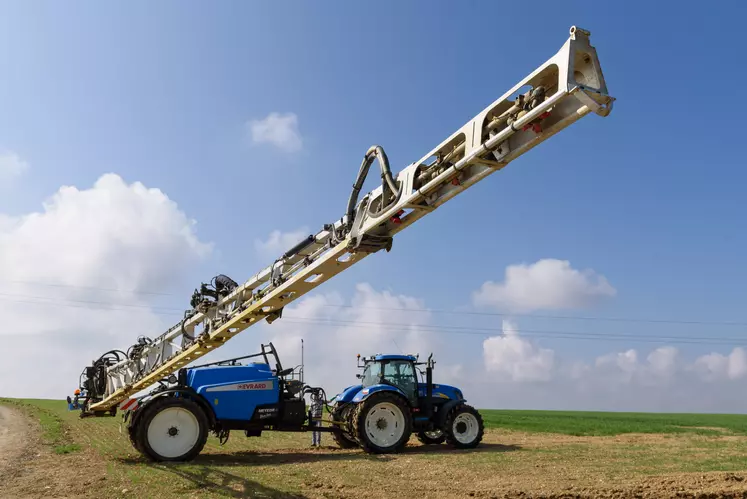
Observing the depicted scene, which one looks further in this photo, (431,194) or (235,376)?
(235,376)

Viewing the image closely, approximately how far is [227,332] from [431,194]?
7.74m

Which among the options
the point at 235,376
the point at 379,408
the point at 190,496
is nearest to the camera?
the point at 190,496

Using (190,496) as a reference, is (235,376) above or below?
above

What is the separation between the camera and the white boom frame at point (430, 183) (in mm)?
7211

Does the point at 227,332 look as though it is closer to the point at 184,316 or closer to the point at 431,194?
the point at 184,316

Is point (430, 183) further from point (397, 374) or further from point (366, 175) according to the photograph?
point (397, 374)

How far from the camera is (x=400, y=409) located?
51.6 ft

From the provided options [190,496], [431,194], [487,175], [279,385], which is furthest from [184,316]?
[487,175]

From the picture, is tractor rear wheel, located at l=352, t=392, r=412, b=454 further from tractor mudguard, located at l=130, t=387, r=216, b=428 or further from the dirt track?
the dirt track

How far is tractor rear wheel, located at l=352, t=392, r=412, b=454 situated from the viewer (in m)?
15.1

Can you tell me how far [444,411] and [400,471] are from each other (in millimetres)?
4866

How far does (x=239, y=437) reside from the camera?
1964 cm

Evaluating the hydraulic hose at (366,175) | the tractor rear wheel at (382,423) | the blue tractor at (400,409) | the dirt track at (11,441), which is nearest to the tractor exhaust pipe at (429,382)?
the blue tractor at (400,409)

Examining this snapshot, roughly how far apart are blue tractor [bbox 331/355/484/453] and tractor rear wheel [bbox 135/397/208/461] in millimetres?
3481
